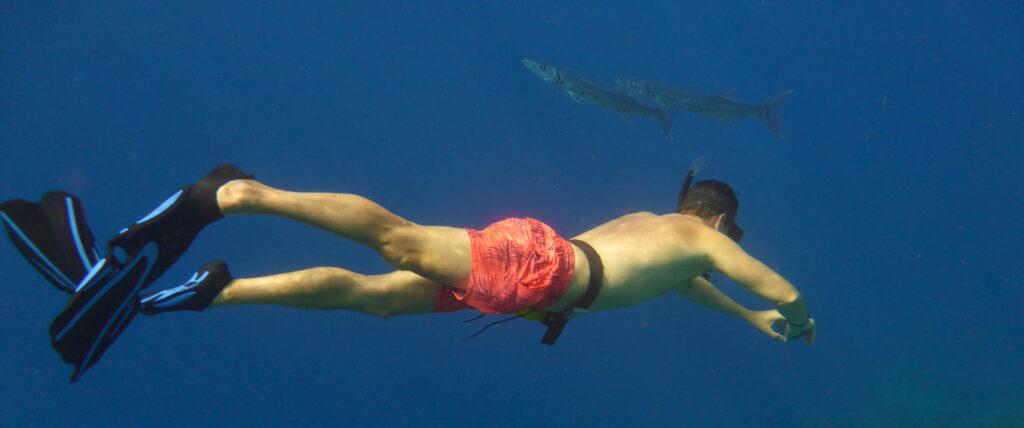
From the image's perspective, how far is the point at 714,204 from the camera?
13.2 feet

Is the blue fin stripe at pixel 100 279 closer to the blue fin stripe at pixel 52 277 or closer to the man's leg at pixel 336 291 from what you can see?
the blue fin stripe at pixel 52 277

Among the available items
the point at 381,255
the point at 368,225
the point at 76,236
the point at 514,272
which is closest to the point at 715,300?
the point at 514,272

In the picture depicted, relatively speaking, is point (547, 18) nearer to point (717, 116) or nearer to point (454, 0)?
point (454, 0)

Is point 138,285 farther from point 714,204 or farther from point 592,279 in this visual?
point 714,204

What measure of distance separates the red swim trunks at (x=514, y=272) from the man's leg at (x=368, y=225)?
0.10m

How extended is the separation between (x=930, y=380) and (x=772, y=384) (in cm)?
501

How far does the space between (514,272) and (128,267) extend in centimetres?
225

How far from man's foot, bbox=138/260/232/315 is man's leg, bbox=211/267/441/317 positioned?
0.28 ft

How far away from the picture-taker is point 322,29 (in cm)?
1941

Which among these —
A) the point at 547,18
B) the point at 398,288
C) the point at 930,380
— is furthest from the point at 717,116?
the point at 547,18

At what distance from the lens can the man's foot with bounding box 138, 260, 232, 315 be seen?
3.14 meters

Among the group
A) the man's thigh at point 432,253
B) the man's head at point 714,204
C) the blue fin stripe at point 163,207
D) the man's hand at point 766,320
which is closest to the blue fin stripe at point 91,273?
the blue fin stripe at point 163,207

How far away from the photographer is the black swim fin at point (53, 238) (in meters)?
2.88

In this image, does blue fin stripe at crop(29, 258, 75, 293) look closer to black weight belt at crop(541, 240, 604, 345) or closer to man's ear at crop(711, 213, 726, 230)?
black weight belt at crop(541, 240, 604, 345)
